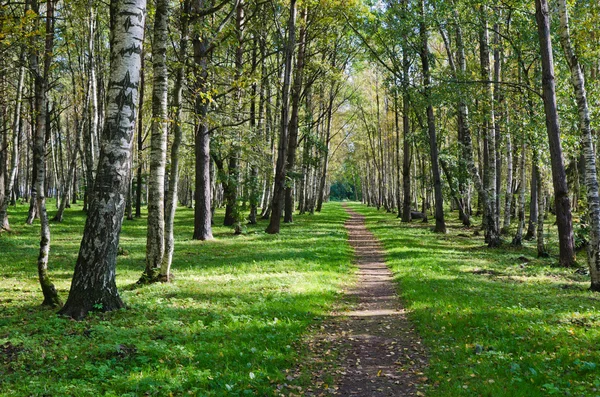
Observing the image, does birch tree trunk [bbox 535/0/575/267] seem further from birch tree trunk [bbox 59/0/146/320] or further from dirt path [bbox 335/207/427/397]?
birch tree trunk [bbox 59/0/146/320]

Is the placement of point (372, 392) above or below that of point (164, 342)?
below

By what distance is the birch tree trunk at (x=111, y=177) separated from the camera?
23.7ft

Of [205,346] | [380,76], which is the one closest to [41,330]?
[205,346]

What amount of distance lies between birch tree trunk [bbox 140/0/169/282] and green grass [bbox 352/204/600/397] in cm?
620

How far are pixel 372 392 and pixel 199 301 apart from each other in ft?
15.0

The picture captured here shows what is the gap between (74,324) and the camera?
6785 mm

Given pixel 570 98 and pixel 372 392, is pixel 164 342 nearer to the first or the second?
pixel 372 392

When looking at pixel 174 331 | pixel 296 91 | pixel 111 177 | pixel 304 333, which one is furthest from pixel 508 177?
pixel 111 177

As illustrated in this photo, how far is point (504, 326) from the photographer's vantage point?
752cm

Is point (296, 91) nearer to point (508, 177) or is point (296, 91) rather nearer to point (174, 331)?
point (508, 177)

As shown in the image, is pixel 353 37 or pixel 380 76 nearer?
pixel 353 37

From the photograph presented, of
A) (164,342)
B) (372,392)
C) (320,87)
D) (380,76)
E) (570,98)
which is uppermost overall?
(380,76)

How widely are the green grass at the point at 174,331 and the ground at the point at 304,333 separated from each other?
24 mm

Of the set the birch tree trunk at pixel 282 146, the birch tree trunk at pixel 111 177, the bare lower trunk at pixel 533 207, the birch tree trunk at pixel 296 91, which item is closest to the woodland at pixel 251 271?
the birch tree trunk at pixel 111 177
